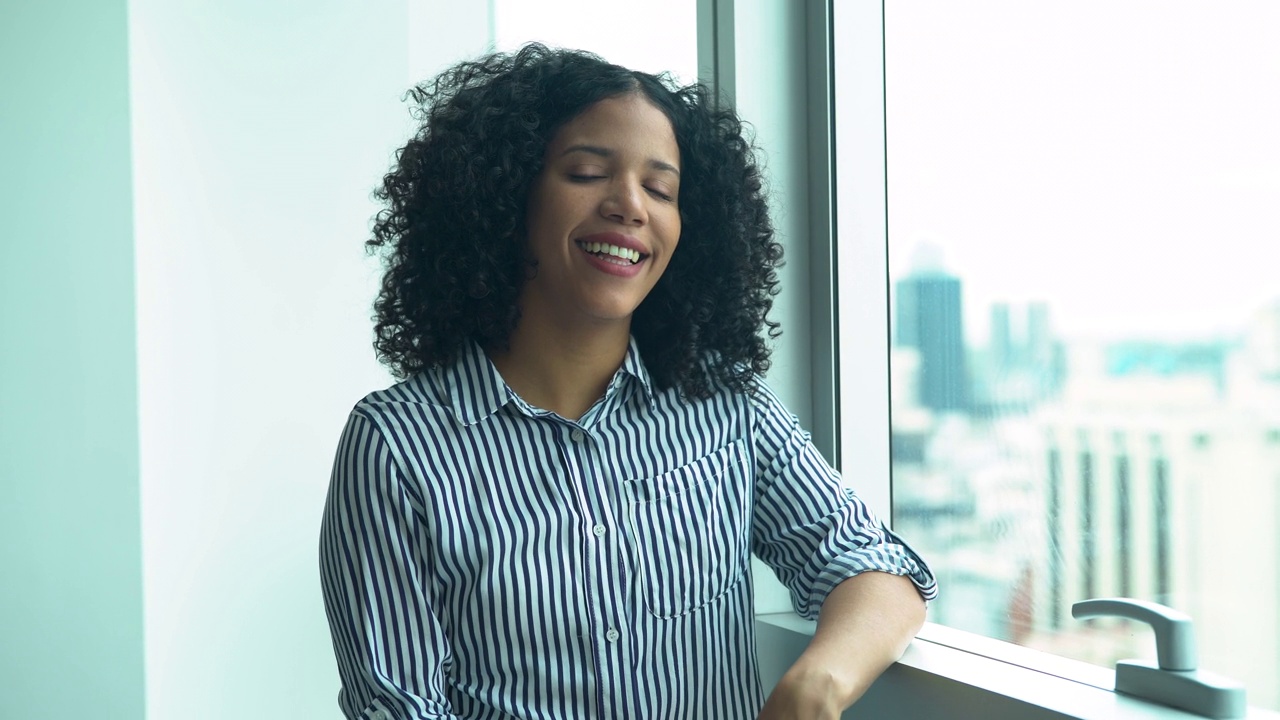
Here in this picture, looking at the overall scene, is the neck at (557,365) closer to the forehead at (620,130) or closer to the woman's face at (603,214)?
the woman's face at (603,214)

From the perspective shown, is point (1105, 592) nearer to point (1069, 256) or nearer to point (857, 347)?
point (1069, 256)

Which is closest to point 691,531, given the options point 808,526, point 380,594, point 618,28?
point 808,526

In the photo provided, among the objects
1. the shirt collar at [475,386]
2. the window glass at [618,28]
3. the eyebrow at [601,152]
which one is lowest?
the shirt collar at [475,386]

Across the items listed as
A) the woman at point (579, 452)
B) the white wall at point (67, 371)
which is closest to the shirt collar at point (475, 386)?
the woman at point (579, 452)

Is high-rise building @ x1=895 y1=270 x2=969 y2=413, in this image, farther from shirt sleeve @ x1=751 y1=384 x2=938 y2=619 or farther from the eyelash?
the eyelash

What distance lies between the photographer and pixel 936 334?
1528 millimetres

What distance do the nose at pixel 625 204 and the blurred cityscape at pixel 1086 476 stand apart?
48 cm

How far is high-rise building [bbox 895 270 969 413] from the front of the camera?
1480 millimetres

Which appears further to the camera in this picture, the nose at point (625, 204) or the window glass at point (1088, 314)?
the nose at point (625, 204)

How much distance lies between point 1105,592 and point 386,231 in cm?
97

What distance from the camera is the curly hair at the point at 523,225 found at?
1302mm

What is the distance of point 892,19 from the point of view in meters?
1.60

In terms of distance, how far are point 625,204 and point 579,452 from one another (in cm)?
28

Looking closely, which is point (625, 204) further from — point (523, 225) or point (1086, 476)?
point (1086, 476)
